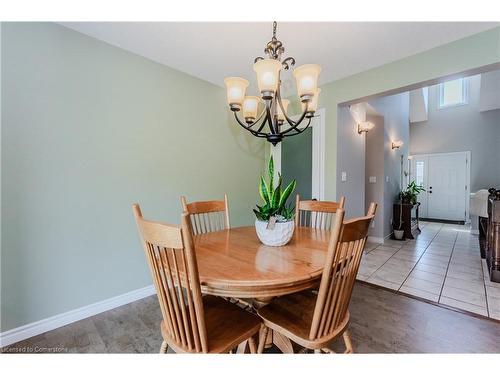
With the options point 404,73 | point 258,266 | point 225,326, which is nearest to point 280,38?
point 404,73

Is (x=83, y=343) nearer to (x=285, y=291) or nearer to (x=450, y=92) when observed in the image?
(x=285, y=291)

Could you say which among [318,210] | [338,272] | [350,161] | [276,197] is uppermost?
[350,161]

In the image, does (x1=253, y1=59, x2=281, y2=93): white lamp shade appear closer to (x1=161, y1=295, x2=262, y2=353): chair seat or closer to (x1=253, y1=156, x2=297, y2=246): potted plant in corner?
(x1=253, y1=156, x2=297, y2=246): potted plant in corner

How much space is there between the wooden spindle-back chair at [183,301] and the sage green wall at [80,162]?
116cm

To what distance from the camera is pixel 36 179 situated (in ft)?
5.30

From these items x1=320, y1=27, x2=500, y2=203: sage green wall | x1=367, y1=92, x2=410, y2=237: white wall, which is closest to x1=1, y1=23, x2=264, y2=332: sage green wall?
x1=320, y1=27, x2=500, y2=203: sage green wall

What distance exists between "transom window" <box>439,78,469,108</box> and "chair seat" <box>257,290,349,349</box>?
744 centimetres

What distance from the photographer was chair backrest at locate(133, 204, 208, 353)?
80cm

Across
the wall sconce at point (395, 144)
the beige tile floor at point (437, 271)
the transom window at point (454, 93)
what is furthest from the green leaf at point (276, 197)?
the transom window at point (454, 93)

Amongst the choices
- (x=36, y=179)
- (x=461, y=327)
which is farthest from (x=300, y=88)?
(x=461, y=327)

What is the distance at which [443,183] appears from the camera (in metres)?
6.12

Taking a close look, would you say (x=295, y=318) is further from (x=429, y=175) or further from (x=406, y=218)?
(x=429, y=175)

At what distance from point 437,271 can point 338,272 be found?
2.58m

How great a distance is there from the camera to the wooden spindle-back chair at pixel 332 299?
0.88 meters
